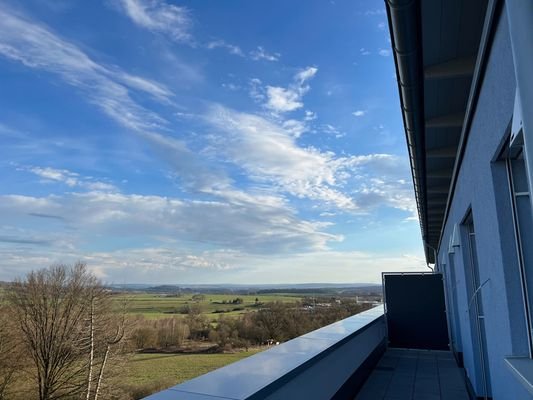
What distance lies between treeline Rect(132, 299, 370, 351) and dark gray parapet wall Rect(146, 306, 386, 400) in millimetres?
4816

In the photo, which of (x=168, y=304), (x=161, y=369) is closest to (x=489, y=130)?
(x=161, y=369)

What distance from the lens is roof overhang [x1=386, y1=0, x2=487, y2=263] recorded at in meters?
2.43

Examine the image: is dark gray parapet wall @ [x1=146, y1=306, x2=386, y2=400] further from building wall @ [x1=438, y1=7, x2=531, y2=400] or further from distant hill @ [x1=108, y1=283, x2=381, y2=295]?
distant hill @ [x1=108, y1=283, x2=381, y2=295]

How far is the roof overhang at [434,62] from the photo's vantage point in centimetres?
243

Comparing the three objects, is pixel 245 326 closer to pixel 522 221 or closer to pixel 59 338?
pixel 59 338

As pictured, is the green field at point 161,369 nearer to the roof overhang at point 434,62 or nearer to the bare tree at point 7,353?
the bare tree at point 7,353

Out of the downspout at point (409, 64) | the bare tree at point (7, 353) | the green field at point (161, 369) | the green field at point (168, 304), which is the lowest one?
the green field at point (161, 369)

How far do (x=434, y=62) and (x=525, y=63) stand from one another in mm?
2644

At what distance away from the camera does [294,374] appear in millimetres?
2389

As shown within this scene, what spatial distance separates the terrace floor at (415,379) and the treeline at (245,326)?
2195 millimetres

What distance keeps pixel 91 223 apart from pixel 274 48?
48676 mm

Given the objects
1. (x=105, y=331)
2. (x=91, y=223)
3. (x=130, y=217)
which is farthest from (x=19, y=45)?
(x=91, y=223)

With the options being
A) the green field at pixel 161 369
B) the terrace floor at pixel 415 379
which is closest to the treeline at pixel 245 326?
the green field at pixel 161 369

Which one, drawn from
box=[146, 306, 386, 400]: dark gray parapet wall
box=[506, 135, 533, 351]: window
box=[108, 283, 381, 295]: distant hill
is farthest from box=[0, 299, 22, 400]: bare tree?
box=[506, 135, 533, 351]: window
